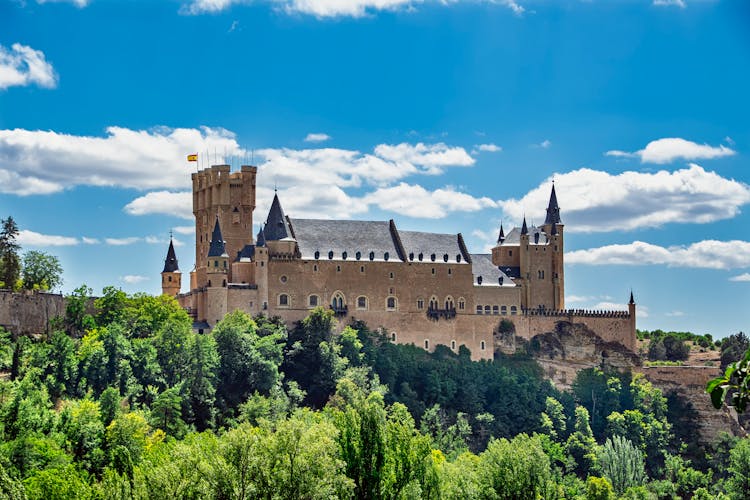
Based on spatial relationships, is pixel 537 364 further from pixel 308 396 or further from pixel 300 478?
pixel 300 478

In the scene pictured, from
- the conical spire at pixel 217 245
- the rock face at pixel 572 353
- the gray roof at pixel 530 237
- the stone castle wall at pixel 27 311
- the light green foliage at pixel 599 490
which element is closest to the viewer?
the light green foliage at pixel 599 490

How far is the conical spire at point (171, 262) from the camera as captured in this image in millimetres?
91750

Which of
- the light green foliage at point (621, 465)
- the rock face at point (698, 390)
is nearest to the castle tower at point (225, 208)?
the light green foliage at point (621, 465)

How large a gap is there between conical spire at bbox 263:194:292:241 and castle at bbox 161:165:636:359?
3.9 inches

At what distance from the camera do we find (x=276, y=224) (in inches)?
3452

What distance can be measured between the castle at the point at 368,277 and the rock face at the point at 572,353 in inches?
31.1

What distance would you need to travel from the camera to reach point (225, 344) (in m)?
79.0

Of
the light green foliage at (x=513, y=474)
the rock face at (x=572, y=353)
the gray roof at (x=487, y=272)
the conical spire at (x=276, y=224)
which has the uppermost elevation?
the conical spire at (x=276, y=224)

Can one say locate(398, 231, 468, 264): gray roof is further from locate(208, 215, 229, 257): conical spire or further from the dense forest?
locate(208, 215, 229, 257): conical spire

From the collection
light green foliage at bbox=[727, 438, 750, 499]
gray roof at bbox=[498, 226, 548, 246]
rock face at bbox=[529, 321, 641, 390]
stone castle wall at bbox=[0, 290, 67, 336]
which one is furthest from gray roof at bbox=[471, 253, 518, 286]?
stone castle wall at bbox=[0, 290, 67, 336]

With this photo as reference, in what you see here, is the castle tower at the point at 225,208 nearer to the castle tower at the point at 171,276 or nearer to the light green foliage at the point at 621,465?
the castle tower at the point at 171,276

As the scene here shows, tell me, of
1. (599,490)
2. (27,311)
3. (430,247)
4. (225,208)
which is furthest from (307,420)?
(430,247)

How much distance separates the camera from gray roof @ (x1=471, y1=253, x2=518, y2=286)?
94.3m

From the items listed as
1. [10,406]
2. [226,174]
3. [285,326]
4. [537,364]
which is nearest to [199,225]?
[226,174]
